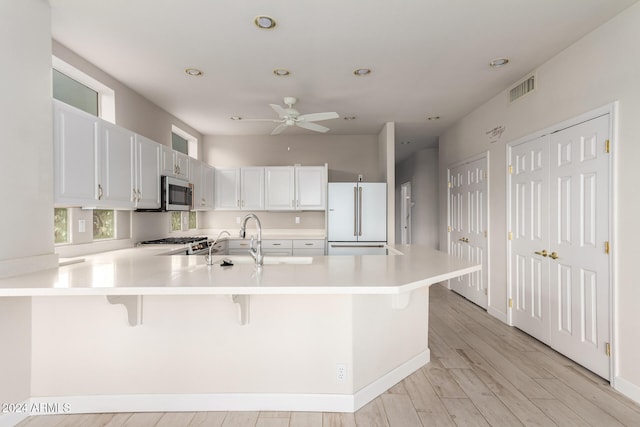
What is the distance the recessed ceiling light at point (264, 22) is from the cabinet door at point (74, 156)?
149 centimetres

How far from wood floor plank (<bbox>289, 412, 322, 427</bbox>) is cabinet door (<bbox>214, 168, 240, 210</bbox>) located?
155 inches

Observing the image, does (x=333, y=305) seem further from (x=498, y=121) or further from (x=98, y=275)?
(x=498, y=121)

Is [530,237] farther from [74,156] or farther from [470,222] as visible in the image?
[74,156]

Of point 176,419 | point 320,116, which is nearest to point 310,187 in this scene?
point 320,116

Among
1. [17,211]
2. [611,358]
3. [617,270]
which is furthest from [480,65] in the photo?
[17,211]

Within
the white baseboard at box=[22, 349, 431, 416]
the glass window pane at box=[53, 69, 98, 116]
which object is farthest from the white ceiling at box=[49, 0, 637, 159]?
the white baseboard at box=[22, 349, 431, 416]

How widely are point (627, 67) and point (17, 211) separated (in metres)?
4.11

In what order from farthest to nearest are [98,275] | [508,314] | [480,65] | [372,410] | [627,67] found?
[508,314]
[480,65]
[627,67]
[372,410]
[98,275]

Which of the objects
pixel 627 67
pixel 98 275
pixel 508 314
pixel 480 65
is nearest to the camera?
pixel 98 275

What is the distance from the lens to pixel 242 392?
2150 mm

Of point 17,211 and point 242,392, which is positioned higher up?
point 17,211

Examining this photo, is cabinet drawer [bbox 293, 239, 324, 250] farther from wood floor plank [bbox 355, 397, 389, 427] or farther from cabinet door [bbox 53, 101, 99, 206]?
wood floor plank [bbox 355, 397, 389, 427]

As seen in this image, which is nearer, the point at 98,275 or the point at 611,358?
the point at 98,275

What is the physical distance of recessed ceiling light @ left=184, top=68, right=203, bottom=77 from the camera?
3.28 meters
